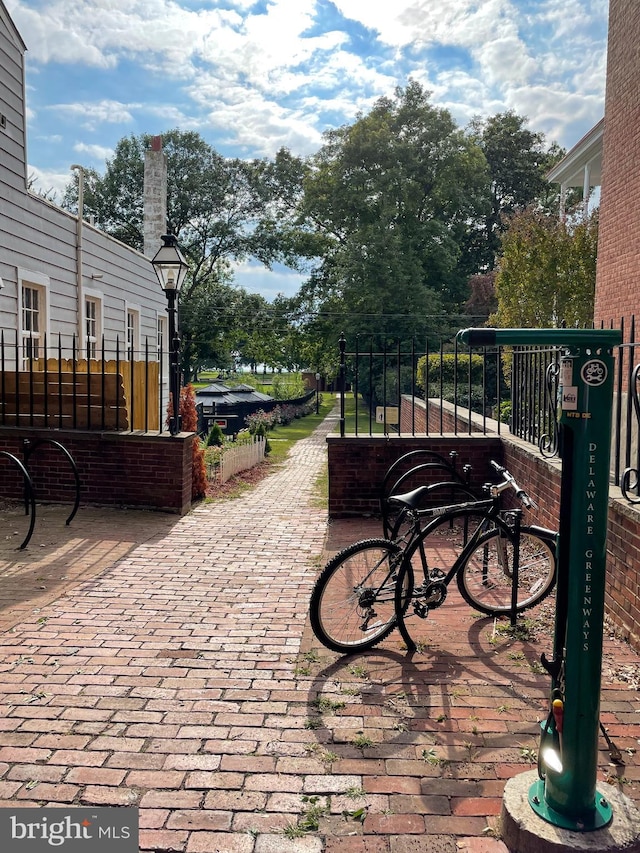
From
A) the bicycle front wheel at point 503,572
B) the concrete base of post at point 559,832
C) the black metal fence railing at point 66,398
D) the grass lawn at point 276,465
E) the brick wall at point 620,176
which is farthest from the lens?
the grass lawn at point 276,465

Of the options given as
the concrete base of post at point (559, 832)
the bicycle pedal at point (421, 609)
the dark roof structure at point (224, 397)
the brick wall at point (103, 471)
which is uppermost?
the dark roof structure at point (224, 397)

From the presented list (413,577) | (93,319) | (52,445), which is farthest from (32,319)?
(413,577)

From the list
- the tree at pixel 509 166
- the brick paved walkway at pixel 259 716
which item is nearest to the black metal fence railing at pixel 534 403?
the brick paved walkway at pixel 259 716

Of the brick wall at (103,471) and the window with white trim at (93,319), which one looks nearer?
the brick wall at (103,471)

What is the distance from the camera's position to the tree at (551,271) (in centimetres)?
1540

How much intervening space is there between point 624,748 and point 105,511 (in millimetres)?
6357

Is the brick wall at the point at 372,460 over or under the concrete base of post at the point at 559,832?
over

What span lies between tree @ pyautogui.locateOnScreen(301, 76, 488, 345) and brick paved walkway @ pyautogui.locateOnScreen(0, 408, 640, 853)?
27207 mm

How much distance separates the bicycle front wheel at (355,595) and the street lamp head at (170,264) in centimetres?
576

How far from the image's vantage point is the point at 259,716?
10.7 ft

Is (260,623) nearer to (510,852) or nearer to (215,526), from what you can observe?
(510,852)

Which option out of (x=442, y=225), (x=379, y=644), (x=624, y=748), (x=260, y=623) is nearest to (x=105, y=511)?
(x=260, y=623)

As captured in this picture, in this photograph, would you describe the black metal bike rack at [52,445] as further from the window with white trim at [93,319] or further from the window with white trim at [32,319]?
the window with white trim at [93,319]

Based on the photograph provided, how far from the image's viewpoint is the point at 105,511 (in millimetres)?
7938
